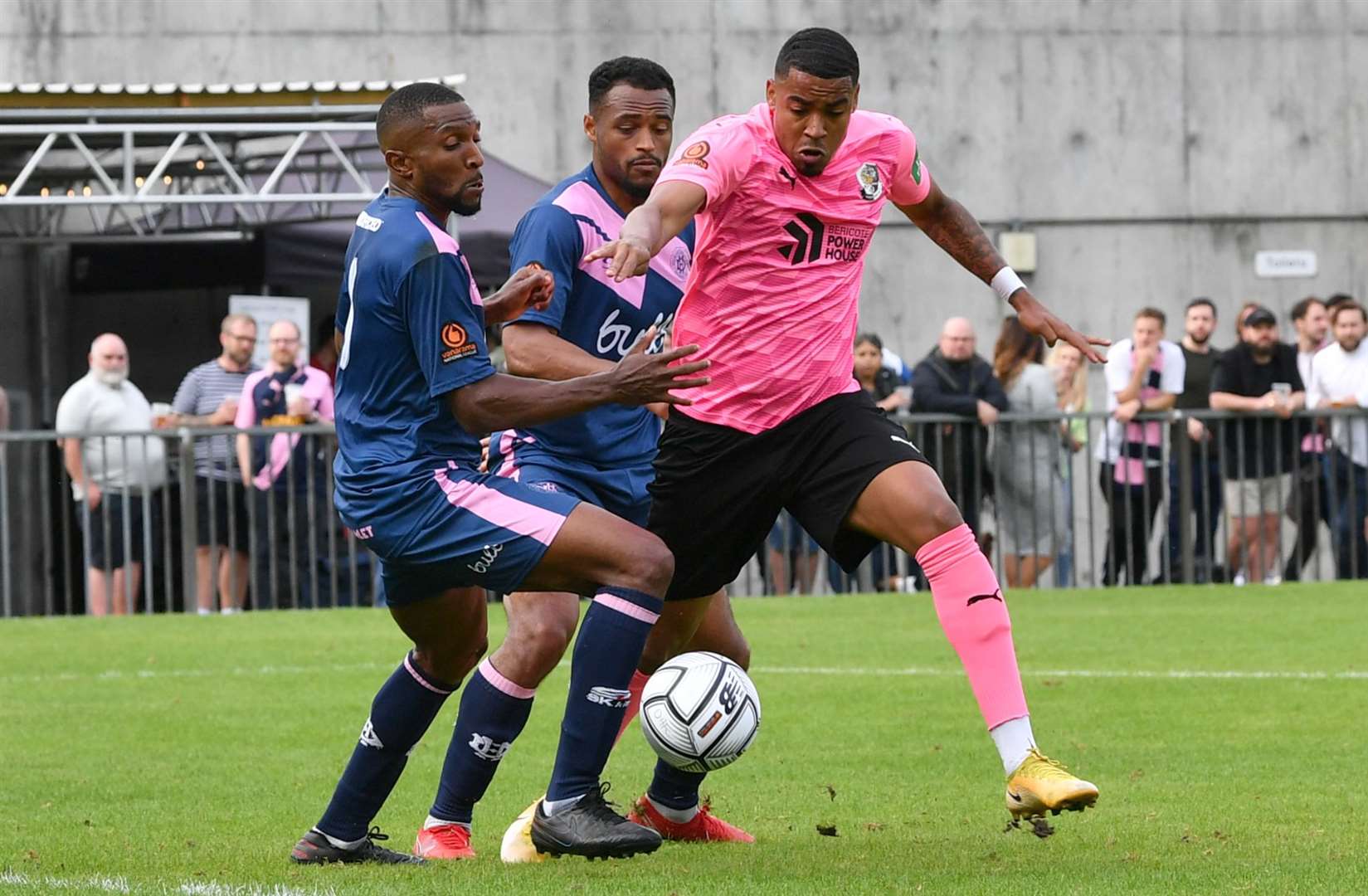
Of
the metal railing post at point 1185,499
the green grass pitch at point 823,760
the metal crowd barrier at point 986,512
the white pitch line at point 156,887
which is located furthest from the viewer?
the metal railing post at point 1185,499

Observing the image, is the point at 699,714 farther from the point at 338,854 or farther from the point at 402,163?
the point at 402,163

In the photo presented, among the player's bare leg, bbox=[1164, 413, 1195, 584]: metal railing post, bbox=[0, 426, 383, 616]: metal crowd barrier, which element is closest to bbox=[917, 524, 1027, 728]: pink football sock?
the player's bare leg

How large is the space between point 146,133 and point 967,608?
13.8 metres

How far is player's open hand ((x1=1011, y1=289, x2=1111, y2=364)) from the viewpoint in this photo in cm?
657

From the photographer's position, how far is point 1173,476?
16.4m

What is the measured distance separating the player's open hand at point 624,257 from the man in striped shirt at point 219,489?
34.5 feet

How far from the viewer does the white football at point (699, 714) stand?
6125 mm

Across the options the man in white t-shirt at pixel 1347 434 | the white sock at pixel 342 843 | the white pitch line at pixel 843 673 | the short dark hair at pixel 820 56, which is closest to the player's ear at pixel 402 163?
the short dark hair at pixel 820 56

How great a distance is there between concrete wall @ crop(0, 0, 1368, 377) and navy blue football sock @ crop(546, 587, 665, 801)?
690 inches

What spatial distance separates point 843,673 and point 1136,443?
5.82 metres

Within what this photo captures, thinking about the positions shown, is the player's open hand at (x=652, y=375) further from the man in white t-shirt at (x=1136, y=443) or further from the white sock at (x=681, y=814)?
the man in white t-shirt at (x=1136, y=443)

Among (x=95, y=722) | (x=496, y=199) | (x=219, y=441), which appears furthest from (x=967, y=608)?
(x=496, y=199)

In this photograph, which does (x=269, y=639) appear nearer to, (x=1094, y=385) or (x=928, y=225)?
(x=928, y=225)

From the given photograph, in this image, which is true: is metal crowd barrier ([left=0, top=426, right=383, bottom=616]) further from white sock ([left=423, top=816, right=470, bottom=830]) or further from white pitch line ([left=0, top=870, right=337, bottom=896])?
white pitch line ([left=0, top=870, right=337, bottom=896])
